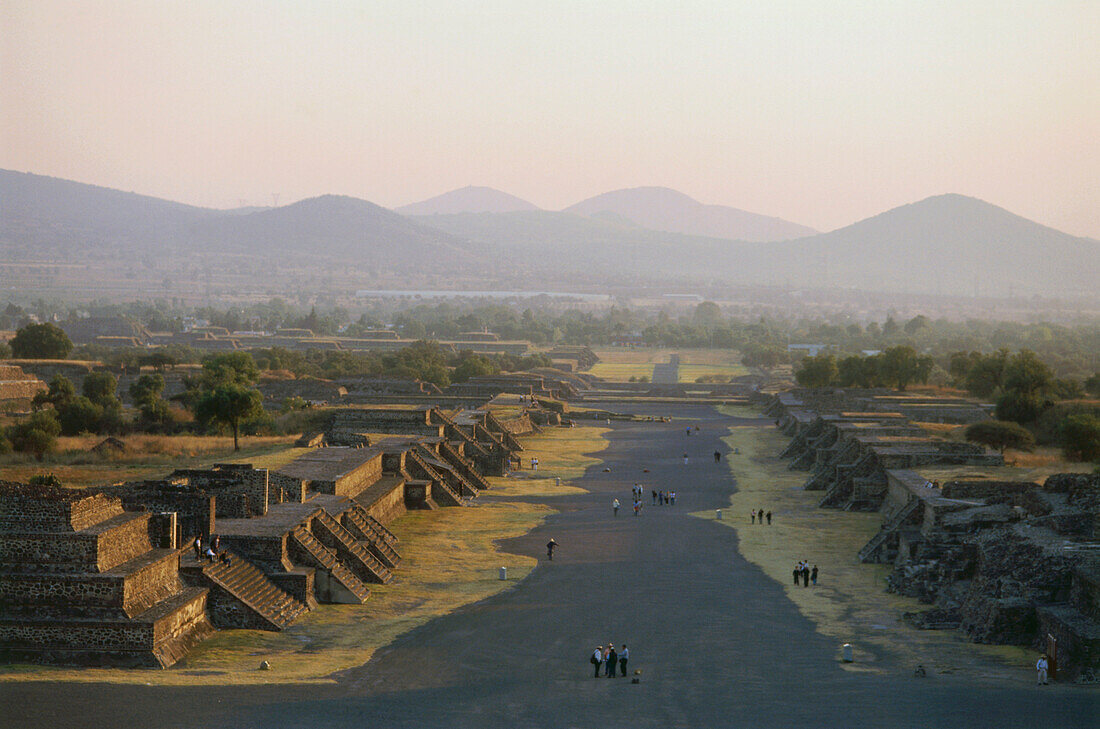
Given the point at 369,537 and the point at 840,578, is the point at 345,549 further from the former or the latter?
the point at 840,578

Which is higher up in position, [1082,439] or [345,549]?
[1082,439]

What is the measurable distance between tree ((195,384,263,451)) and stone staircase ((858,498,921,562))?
2456cm

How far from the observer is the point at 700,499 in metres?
50.0

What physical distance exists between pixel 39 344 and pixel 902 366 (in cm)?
6297

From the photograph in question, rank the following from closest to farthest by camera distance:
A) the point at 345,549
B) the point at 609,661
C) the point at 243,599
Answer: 1. the point at 609,661
2. the point at 243,599
3. the point at 345,549

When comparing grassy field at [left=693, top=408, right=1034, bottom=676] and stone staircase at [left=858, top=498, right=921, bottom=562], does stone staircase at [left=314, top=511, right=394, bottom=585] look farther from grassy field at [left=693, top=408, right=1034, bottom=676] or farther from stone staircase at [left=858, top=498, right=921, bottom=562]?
stone staircase at [left=858, top=498, right=921, bottom=562]

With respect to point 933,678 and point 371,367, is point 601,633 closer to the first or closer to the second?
point 933,678

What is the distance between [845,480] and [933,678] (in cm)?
2444

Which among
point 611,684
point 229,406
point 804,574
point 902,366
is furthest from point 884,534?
point 902,366

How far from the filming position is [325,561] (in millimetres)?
29438

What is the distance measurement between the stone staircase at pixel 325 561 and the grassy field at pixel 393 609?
429 millimetres

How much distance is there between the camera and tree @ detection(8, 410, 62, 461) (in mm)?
43906

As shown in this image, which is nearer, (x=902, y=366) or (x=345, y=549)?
(x=345, y=549)

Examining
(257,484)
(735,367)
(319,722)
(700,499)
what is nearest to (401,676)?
(319,722)
